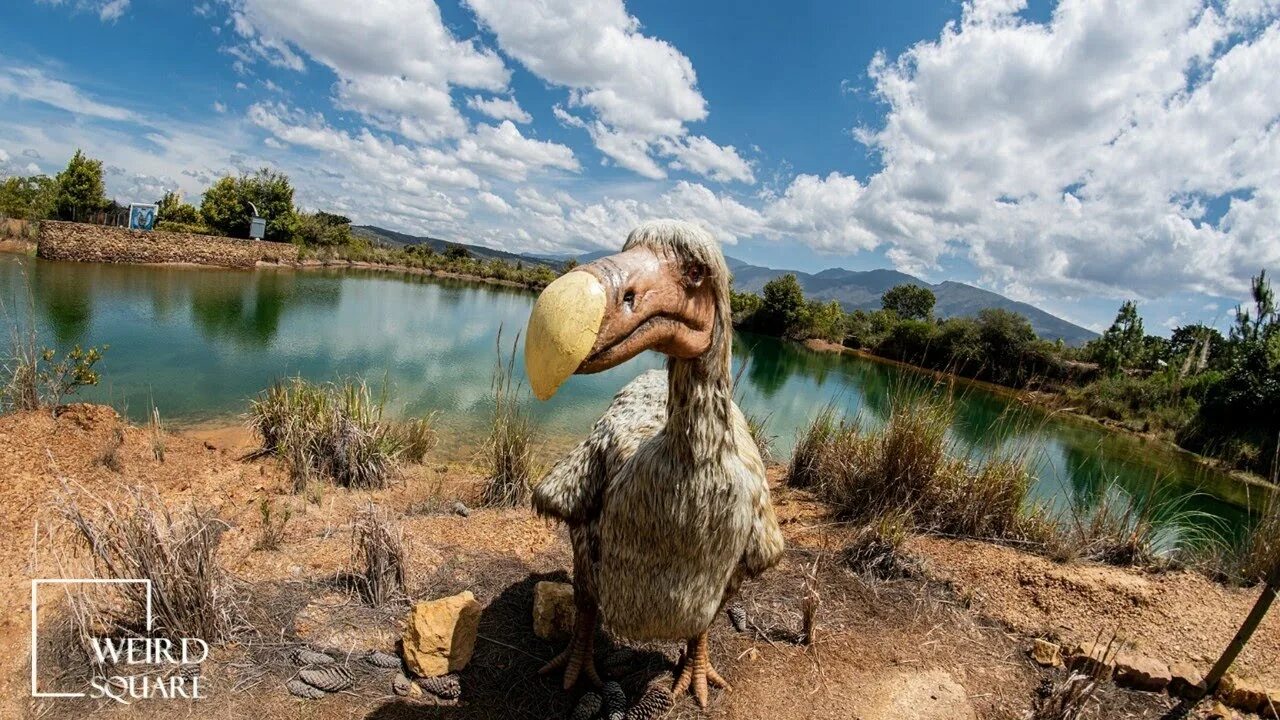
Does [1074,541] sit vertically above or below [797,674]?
above

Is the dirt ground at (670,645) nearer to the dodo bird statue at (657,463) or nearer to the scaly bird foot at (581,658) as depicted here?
A: the scaly bird foot at (581,658)

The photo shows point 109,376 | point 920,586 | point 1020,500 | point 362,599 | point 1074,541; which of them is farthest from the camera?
point 109,376

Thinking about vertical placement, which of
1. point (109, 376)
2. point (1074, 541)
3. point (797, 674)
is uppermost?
point (1074, 541)

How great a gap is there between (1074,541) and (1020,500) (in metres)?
0.44

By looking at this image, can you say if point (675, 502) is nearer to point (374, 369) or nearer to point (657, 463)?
point (657, 463)

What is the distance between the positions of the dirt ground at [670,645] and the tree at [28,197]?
33990mm

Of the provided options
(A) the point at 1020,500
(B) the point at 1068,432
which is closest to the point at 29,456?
(A) the point at 1020,500

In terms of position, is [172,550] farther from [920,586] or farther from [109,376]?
[109,376]

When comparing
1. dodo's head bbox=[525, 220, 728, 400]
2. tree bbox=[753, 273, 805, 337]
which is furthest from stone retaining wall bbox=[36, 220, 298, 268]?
tree bbox=[753, 273, 805, 337]

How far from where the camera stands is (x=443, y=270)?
45656 mm

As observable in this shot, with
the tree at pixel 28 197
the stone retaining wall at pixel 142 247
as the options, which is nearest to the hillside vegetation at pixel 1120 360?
the stone retaining wall at pixel 142 247

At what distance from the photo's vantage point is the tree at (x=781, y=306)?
40375 mm

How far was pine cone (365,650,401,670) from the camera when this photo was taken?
2.78 m

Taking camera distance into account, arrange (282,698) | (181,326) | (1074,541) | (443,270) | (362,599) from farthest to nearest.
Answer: (443,270), (181,326), (1074,541), (362,599), (282,698)
